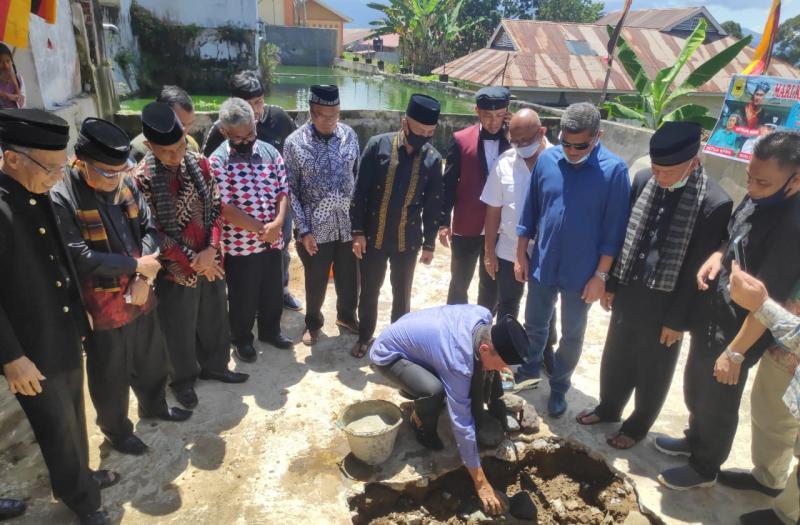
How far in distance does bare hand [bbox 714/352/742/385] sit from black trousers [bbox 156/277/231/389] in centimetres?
293

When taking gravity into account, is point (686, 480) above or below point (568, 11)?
below

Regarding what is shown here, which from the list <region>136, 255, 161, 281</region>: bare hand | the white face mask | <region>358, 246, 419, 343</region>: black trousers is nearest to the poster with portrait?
the white face mask

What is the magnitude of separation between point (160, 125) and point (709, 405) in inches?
130

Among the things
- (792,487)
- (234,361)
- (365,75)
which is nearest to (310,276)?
(234,361)

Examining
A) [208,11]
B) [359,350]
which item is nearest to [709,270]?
[359,350]

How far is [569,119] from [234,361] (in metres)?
2.91

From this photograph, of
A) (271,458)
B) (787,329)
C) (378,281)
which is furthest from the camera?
(378,281)

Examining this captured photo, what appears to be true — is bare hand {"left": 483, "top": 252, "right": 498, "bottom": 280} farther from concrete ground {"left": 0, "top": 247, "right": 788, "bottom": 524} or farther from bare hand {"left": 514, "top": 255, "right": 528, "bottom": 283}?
concrete ground {"left": 0, "top": 247, "right": 788, "bottom": 524}

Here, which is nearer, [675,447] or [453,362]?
[453,362]

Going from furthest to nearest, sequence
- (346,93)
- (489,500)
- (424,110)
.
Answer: (346,93) < (424,110) < (489,500)

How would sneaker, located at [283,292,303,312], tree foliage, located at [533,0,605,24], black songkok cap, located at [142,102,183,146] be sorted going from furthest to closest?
tree foliage, located at [533,0,605,24]
sneaker, located at [283,292,303,312]
black songkok cap, located at [142,102,183,146]

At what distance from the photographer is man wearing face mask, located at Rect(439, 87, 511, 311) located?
3510 mm

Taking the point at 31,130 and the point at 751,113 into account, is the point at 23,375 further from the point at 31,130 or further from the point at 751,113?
the point at 751,113

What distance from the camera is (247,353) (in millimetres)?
3736
